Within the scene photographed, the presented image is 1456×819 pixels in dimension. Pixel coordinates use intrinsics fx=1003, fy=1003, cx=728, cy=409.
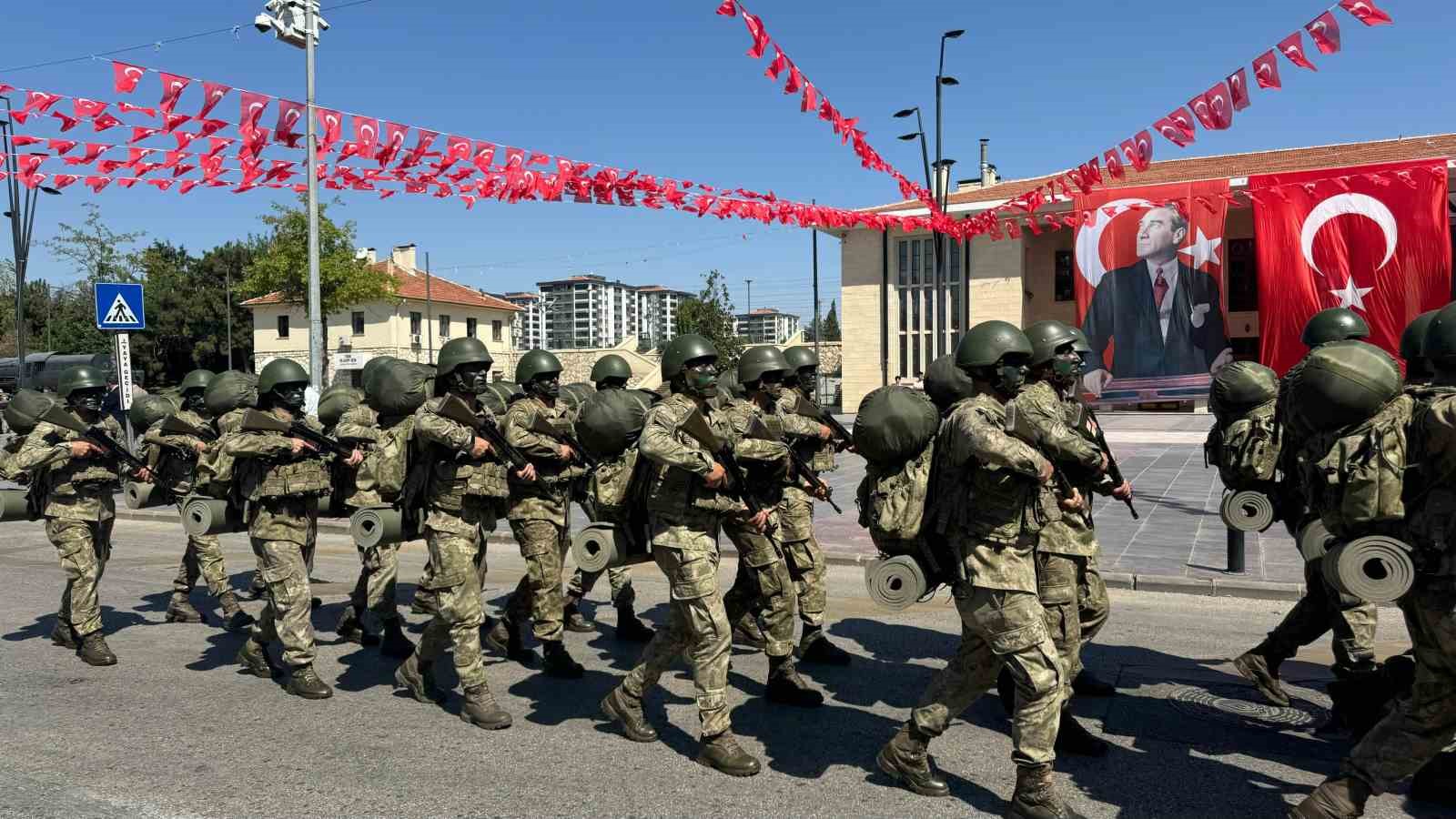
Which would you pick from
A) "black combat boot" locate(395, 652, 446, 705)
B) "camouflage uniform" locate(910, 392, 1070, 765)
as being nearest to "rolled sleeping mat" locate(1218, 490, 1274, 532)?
"camouflage uniform" locate(910, 392, 1070, 765)

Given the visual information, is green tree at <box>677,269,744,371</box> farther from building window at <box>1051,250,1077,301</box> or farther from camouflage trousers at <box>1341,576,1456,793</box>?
camouflage trousers at <box>1341,576,1456,793</box>

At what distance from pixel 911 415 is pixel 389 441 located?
3.14 meters

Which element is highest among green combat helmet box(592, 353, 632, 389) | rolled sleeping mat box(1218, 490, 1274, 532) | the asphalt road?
green combat helmet box(592, 353, 632, 389)

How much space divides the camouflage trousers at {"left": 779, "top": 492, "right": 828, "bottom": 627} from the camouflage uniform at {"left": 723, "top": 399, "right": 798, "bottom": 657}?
0.48 metres

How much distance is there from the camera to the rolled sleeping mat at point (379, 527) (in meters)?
5.66

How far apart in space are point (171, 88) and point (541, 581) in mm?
6832

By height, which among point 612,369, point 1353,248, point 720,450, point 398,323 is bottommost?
point 720,450

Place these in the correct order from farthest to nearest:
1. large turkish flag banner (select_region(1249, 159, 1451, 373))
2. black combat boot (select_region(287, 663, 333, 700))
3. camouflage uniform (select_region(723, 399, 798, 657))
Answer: large turkish flag banner (select_region(1249, 159, 1451, 373)) < black combat boot (select_region(287, 663, 333, 700)) < camouflage uniform (select_region(723, 399, 798, 657))

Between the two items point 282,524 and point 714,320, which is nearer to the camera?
point 282,524

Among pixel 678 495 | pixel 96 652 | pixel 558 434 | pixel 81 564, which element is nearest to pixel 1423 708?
pixel 678 495

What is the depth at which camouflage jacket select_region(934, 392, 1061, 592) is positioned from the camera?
12.8ft

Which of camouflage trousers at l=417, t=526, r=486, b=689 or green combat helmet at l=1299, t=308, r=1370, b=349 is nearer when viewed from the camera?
camouflage trousers at l=417, t=526, r=486, b=689

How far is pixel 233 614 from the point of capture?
24.0 feet

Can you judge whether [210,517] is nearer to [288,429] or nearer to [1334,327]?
[288,429]
